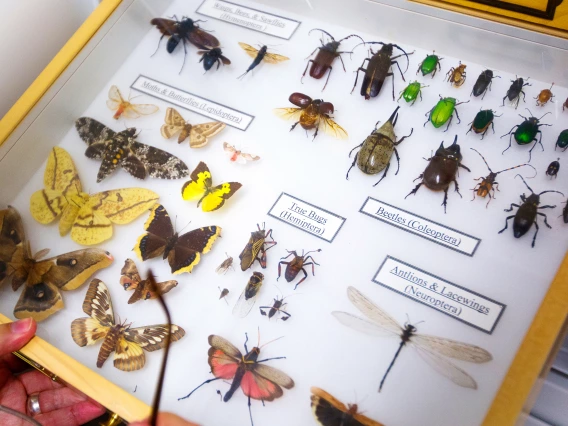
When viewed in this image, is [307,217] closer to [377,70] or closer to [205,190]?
[205,190]

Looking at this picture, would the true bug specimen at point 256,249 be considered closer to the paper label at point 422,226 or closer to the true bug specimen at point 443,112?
the paper label at point 422,226

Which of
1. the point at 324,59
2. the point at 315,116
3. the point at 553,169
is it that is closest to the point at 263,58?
the point at 324,59

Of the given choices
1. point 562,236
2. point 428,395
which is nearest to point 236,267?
point 428,395

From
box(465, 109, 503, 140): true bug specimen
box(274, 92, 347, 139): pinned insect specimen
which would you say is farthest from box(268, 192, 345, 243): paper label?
box(465, 109, 503, 140): true bug specimen

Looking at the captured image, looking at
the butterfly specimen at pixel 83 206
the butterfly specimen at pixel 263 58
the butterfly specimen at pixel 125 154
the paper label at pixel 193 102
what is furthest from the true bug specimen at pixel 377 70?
the butterfly specimen at pixel 83 206

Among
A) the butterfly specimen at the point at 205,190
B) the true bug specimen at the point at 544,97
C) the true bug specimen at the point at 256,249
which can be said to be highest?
the true bug specimen at the point at 544,97
